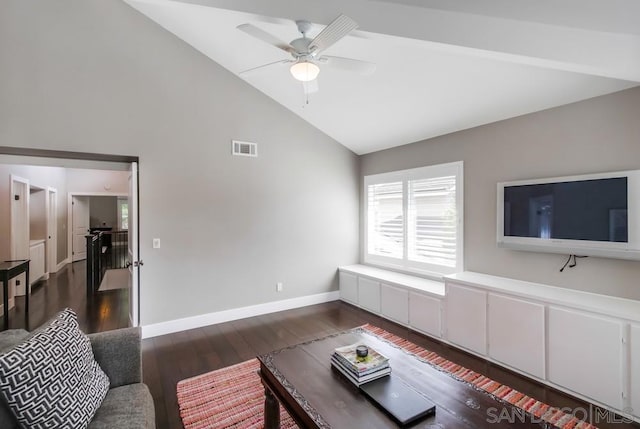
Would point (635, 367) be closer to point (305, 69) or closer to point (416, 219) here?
point (416, 219)

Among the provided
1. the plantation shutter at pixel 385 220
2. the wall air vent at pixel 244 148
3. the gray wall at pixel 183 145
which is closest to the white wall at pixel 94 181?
the gray wall at pixel 183 145

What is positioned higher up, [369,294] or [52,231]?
[52,231]

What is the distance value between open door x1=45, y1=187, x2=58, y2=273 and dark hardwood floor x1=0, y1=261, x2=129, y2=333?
2.37ft

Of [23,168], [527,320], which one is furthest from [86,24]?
[527,320]

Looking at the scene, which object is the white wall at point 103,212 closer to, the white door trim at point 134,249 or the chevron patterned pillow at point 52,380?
the white door trim at point 134,249

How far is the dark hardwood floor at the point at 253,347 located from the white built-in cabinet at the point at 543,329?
0.43 ft

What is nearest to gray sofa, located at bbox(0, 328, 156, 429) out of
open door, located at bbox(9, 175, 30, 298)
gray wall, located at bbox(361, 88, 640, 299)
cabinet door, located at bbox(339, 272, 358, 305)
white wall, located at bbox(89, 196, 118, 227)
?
cabinet door, located at bbox(339, 272, 358, 305)

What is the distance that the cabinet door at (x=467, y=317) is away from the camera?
10.4 ft

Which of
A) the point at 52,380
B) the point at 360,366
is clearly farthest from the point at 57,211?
the point at 360,366

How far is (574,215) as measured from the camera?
2.79 meters

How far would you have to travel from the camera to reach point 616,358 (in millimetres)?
2316

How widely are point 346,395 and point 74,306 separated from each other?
Result: 17.1 ft

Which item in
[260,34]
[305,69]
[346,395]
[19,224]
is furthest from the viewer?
[19,224]

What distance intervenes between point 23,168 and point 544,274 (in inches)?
332
